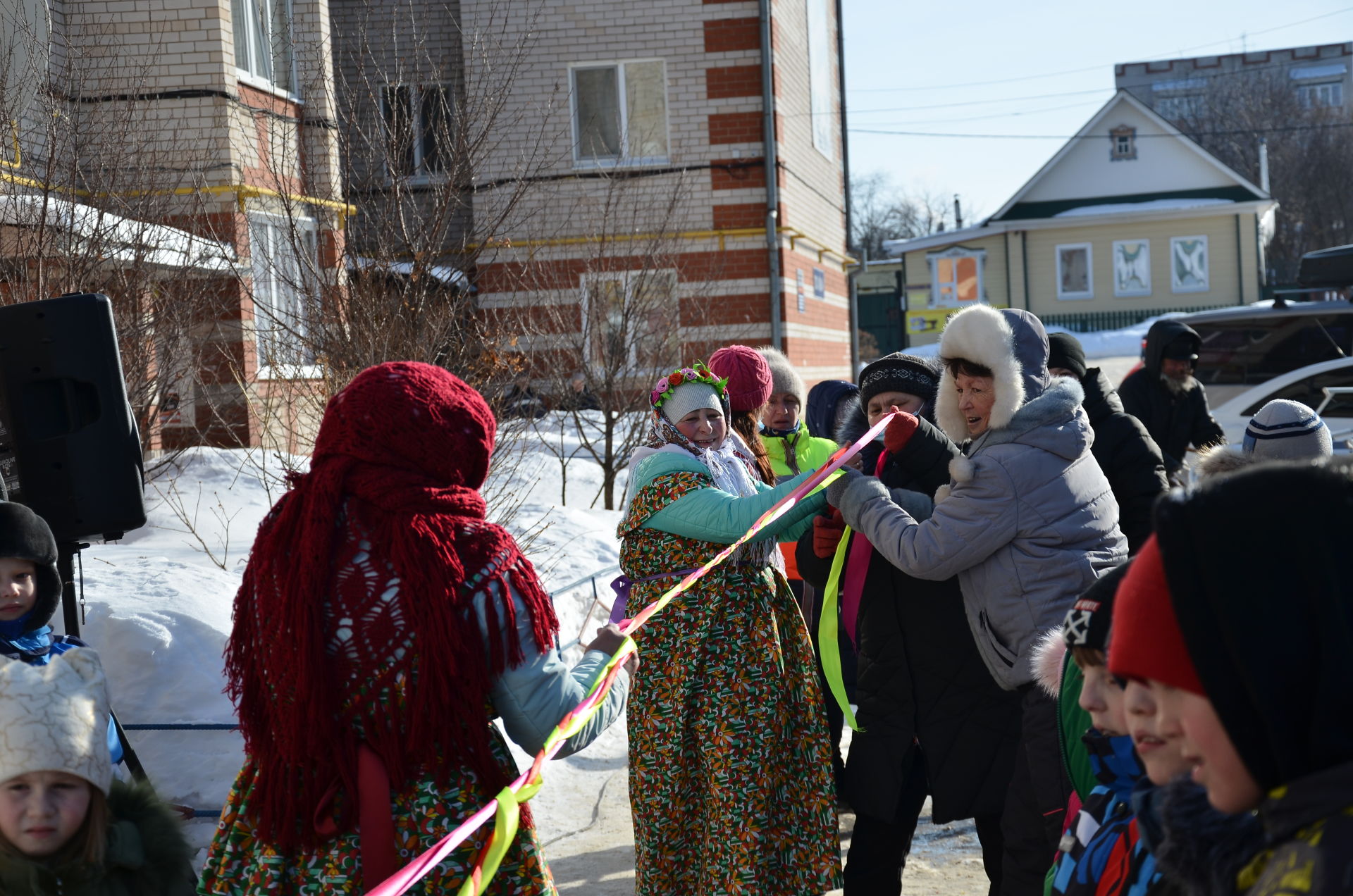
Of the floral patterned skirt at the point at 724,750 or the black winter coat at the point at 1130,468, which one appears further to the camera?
the black winter coat at the point at 1130,468

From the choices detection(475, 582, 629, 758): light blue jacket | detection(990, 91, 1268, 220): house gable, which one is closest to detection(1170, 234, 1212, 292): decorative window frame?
detection(990, 91, 1268, 220): house gable

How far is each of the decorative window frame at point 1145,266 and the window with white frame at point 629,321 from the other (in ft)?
106

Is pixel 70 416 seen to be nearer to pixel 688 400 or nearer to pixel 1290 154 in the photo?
pixel 688 400

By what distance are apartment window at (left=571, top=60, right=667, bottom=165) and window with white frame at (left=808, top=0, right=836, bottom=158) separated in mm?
3797

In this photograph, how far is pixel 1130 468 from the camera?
5.04 m

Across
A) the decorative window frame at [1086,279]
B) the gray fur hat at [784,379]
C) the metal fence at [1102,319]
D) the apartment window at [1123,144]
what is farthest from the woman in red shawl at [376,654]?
the apartment window at [1123,144]

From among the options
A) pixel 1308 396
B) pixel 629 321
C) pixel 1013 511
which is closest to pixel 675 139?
pixel 629 321

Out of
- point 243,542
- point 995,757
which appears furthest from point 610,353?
point 995,757

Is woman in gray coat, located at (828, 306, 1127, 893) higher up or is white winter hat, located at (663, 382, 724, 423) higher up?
white winter hat, located at (663, 382, 724, 423)

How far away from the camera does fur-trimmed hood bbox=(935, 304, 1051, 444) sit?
3531 mm

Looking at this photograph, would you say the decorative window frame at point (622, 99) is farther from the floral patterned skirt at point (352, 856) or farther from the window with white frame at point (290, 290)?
the floral patterned skirt at point (352, 856)

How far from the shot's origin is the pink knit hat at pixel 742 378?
4770mm

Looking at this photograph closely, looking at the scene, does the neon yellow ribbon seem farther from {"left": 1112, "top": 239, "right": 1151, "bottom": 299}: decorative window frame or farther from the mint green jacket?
{"left": 1112, "top": 239, "right": 1151, "bottom": 299}: decorative window frame

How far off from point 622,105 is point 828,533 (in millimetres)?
15384
